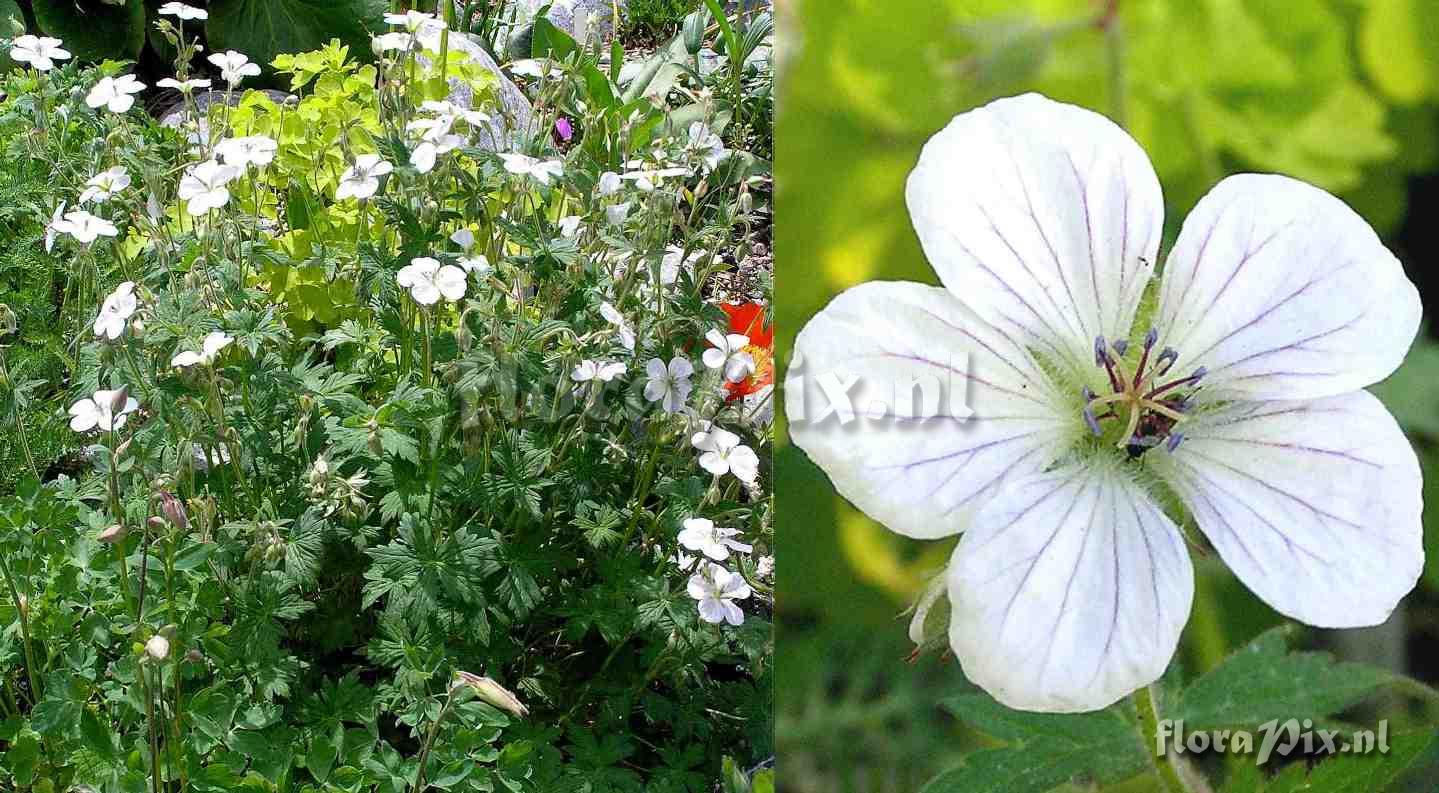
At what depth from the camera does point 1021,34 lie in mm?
935

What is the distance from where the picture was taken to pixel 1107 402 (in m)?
0.95

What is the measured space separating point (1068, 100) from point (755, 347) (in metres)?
1.74

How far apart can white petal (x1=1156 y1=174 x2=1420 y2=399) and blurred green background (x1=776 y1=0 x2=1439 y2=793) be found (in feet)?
0.05

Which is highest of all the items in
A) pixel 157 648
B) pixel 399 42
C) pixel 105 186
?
pixel 399 42

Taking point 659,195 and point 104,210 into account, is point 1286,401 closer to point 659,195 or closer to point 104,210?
point 659,195

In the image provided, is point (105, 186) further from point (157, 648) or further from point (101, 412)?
point (157, 648)

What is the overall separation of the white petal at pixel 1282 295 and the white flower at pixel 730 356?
47.0 inches

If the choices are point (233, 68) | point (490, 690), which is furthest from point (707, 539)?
point (233, 68)

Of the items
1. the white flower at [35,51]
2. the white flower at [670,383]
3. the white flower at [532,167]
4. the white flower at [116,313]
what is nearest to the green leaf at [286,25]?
the white flower at [35,51]

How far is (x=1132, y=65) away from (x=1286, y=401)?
26 cm

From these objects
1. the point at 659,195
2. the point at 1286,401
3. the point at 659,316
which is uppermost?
the point at 1286,401

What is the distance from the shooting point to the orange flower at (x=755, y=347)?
2521 mm

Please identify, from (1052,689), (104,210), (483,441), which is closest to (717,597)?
(483,441)

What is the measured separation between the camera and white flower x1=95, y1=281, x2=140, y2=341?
6.65 ft
